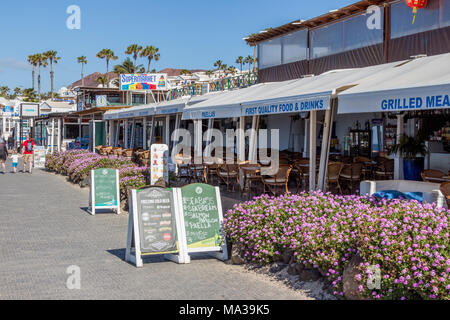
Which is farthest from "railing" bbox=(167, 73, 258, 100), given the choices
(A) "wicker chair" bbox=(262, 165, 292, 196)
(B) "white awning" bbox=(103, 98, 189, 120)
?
(A) "wicker chair" bbox=(262, 165, 292, 196)

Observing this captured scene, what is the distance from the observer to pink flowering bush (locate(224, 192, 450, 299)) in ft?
15.9

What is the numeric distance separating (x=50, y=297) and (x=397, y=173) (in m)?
7.75

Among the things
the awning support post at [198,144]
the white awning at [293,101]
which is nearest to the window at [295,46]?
the awning support post at [198,144]

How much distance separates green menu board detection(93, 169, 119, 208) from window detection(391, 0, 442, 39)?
8093mm

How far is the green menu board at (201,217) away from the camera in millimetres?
7406

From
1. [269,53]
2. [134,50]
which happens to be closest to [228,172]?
[269,53]

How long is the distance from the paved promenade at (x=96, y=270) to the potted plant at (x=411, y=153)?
5.08 m

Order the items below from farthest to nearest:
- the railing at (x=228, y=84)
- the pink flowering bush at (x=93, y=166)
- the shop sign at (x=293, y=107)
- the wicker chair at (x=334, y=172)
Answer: the railing at (x=228, y=84)
the pink flowering bush at (x=93, y=166)
the wicker chair at (x=334, y=172)
the shop sign at (x=293, y=107)

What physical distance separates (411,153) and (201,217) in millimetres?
5133

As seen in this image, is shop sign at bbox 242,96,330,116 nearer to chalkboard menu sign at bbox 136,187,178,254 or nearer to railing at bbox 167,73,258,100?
chalkboard menu sign at bbox 136,187,178,254

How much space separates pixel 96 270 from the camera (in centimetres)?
686

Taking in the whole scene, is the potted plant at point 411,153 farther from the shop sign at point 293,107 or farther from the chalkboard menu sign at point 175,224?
the chalkboard menu sign at point 175,224
